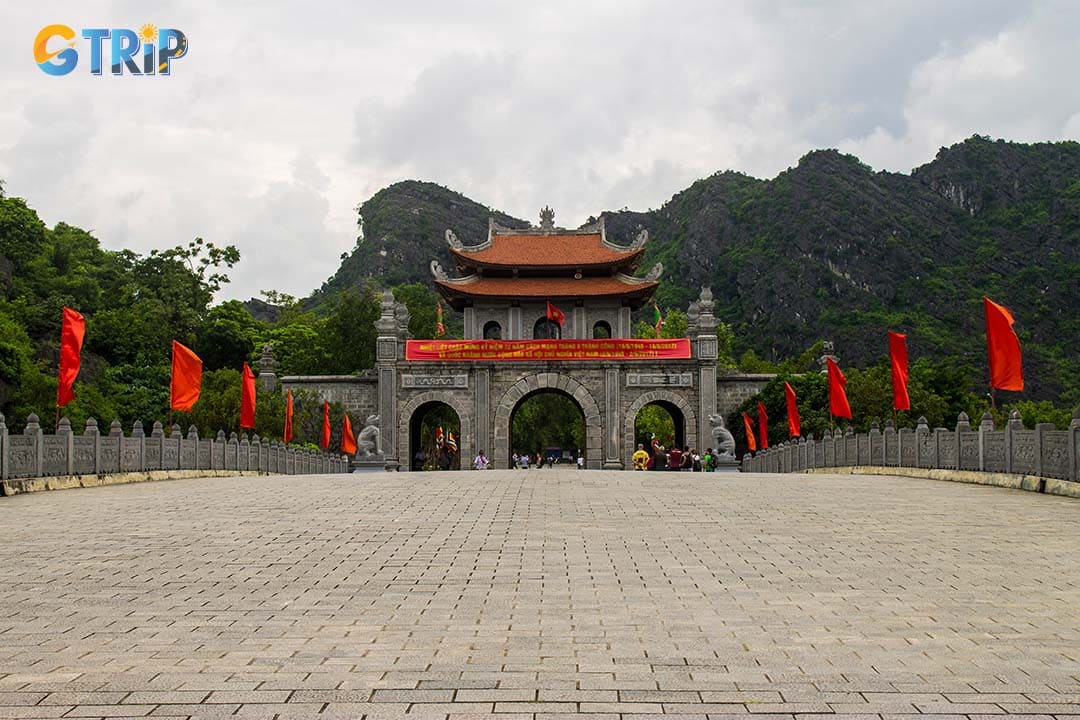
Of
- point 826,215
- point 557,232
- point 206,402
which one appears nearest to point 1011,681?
point 206,402

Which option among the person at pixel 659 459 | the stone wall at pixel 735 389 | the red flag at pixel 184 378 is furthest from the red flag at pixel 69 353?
the stone wall at pixel 735 389

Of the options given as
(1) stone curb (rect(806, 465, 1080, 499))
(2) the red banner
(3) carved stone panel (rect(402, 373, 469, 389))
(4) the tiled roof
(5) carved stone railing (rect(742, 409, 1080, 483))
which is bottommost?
(1) stone curb (rect(806, 465, 1080, 499))

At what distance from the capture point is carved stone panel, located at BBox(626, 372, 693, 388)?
40812mm

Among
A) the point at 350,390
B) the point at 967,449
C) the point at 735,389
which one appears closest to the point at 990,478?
the point at 967,449

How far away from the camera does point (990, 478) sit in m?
17.9

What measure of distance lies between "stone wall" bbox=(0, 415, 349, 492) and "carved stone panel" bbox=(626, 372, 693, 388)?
15.4 metres

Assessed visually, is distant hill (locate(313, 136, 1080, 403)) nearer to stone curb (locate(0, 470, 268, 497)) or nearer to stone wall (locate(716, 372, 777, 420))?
stone wall (locate(716, 372, 777, 420))

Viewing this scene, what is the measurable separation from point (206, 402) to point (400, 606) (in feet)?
108

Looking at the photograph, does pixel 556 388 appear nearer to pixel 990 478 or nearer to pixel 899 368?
pixel 899 368

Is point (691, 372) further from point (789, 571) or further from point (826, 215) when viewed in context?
point (826, 215)

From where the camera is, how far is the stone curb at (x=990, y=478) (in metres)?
15.2

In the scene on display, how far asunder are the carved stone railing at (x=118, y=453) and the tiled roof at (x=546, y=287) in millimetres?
16129

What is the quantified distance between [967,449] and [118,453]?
1576 centimetres

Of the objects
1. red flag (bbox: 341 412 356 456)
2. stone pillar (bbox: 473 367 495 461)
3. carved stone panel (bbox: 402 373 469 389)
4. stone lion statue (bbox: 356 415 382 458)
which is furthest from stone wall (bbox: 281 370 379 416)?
stone lion statue (bbox: 356 415 382 458)
